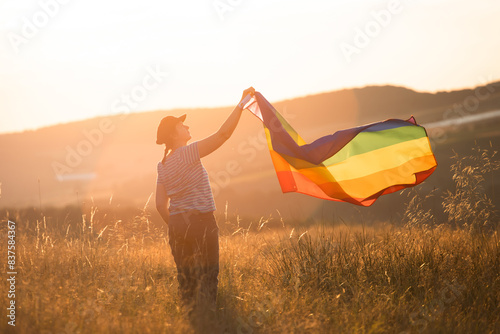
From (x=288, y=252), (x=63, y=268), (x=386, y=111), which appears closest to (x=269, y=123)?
(x=288, y=252)

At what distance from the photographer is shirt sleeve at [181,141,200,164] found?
16.8ft

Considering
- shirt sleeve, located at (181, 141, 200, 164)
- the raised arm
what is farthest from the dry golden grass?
the raised arm

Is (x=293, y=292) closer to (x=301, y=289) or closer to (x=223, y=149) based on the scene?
(x=301, y=289)

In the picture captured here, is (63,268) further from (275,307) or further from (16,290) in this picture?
(275,307)

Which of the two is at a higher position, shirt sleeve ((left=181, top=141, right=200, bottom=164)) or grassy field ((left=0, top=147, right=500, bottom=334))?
shirt sleeve ((left=181, top=141, right=200, bottom=164))

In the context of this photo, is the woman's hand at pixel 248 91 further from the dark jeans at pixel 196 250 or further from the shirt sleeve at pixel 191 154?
the dark jeans at pixel 196 250

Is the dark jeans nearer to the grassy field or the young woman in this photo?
the young woman

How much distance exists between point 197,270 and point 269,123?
221cm

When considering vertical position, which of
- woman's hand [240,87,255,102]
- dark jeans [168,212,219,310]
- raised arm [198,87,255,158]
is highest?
woman's hand [240,87,255,102]

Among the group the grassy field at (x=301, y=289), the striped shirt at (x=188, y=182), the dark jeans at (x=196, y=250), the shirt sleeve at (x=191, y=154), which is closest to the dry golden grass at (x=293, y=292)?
the grassy field at (x=301, y=289)

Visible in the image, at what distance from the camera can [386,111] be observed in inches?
3273

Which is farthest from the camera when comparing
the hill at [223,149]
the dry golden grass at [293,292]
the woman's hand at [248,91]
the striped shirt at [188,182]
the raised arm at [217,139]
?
the hill at [223,149]

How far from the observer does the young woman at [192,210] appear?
510cm

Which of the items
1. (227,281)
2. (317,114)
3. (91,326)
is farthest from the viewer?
(317,114)
